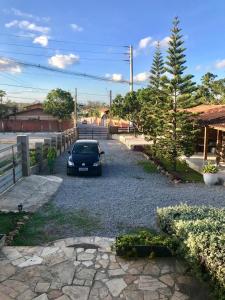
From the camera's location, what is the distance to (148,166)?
18.6m

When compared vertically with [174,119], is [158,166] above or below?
below

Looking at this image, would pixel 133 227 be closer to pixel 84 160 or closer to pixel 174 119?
pixel 84 160

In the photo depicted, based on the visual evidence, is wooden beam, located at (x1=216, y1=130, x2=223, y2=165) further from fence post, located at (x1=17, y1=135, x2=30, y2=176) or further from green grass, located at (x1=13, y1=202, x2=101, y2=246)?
green grass, located at (x1=13, y1=202, x2=101, y2=246)

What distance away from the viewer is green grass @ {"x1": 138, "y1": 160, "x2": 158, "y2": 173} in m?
17.4

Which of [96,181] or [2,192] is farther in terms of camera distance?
[96,181]

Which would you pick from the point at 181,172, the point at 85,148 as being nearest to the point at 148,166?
the point at 181,172

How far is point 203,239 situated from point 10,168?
30.3ft

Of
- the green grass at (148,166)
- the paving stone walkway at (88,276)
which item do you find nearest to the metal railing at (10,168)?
the paving stone walkway at (88,276)

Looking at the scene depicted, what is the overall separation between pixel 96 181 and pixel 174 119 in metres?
5.83

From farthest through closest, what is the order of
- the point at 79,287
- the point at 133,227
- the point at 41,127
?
the point at 41,127 < the point at 133,227 < the point at 79,287

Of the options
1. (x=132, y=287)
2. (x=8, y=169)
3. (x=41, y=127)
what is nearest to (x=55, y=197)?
(x=8, y=169)

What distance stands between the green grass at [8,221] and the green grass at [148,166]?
945 centimetres

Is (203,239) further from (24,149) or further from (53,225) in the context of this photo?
(24,149)

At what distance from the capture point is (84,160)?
51.0ft
